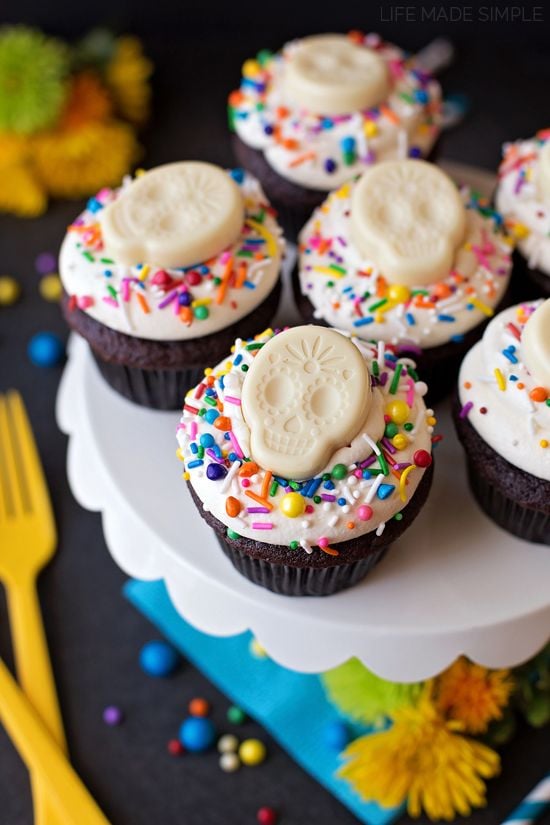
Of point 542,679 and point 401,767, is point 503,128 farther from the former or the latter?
point 401,767

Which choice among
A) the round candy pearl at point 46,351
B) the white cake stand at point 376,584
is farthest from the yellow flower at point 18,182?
the white cake stand at point 376,584

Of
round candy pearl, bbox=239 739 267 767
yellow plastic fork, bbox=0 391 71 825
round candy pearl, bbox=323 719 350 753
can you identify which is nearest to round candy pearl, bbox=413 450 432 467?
round candy pearl, bbox=323 719 350 753

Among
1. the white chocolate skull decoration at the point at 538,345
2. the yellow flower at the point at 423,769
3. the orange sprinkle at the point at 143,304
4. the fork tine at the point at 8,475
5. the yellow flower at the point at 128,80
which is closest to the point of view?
the white chocolate skull decoration at the point at 538,345

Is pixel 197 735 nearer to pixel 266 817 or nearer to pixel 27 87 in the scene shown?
pixel 266 817

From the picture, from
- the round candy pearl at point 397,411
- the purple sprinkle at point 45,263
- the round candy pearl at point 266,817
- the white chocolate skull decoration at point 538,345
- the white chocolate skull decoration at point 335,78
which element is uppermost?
the white chocolate skull decoration at point 335,78

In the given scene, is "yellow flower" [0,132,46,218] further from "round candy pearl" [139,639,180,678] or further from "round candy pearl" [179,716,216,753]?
"round candy pearl" [179,716,216,753]

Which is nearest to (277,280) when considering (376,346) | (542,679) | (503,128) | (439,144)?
(376,346)

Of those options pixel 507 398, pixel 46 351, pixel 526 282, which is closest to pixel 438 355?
pixel 507 398

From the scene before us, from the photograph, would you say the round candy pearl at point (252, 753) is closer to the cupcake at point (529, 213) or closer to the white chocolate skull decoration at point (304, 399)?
the white chocolate skull decoration at point (304, 399)
